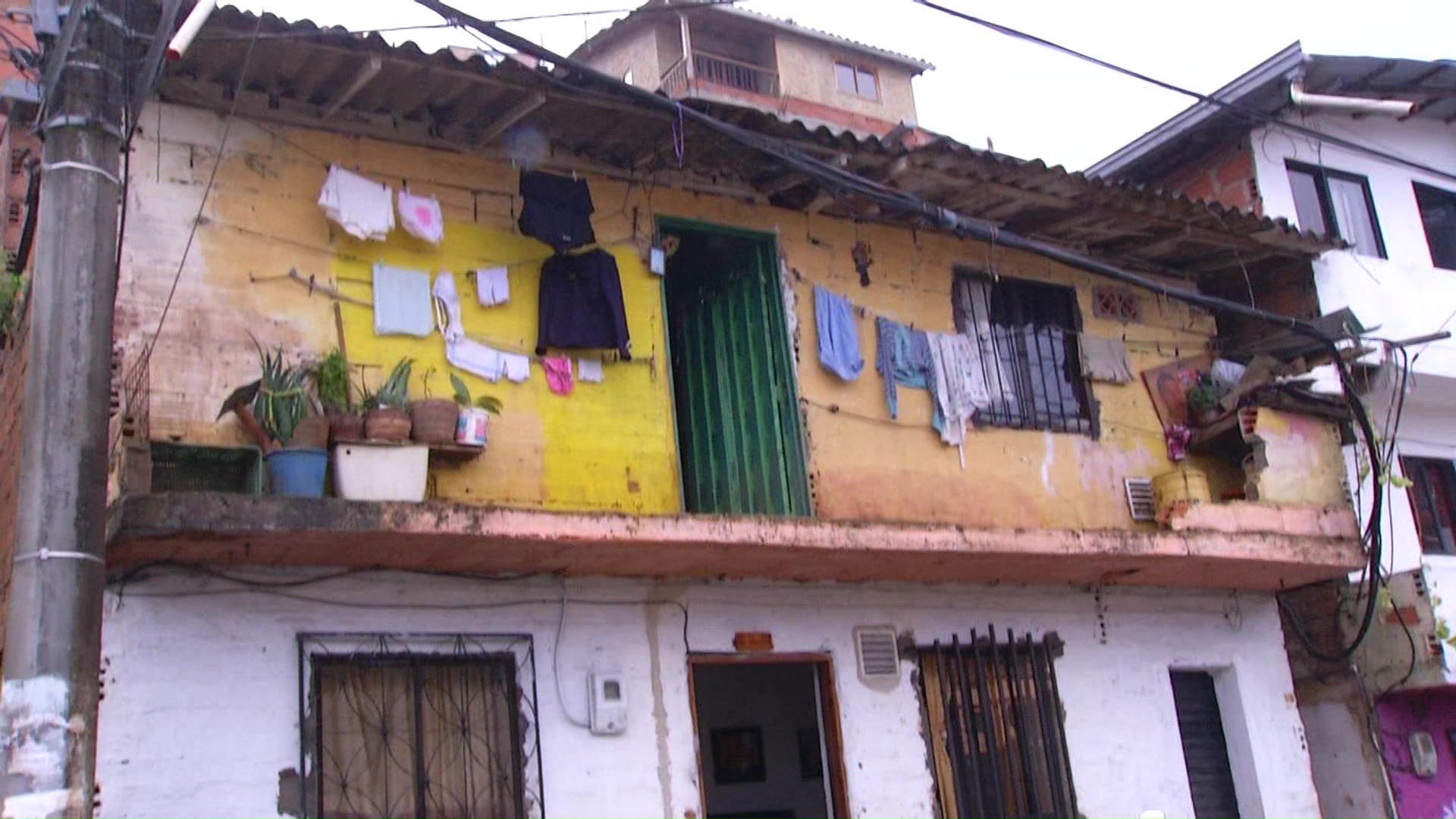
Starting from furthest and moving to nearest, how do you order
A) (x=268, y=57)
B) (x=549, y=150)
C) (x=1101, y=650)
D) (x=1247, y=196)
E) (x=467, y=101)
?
(x=1247, y=196)
(x=1101, y=650)
(x=549, y=150)
(x=467, y=101)
(x=268, y=57)

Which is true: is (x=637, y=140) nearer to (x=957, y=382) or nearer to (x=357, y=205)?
(x=357, y=205)

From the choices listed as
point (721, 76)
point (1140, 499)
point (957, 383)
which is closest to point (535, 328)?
point (957, 383)

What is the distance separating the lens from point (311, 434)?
789cm

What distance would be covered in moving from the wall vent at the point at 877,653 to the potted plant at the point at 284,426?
4035mm

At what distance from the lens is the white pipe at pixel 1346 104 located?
553 inches

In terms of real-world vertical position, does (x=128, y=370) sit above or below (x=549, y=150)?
below

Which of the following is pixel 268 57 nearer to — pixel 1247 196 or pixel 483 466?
pixel 483 466

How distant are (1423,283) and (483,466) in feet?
33.5

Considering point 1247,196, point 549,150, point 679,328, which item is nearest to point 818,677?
point 679,328

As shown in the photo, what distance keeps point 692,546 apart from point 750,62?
24.5 metres

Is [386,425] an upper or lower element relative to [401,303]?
lower

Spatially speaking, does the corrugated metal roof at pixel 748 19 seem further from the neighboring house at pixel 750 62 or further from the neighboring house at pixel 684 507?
the neighboring house at pixel 684 507

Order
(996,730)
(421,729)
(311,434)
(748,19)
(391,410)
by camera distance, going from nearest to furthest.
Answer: (311,434) → (391,410) → (421,729) → (996,730) → (748,19)

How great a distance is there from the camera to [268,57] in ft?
27.4
